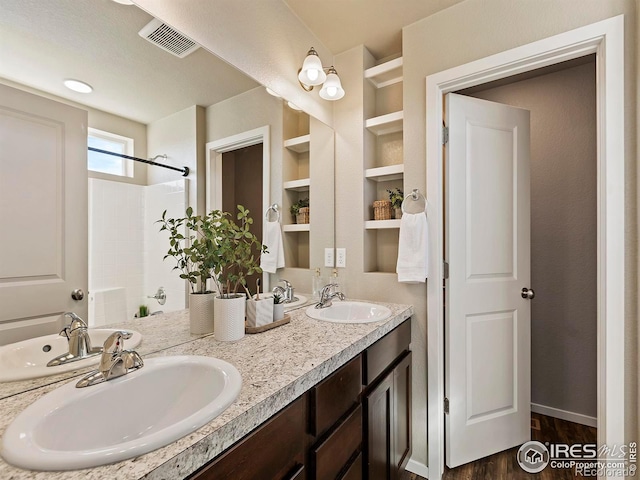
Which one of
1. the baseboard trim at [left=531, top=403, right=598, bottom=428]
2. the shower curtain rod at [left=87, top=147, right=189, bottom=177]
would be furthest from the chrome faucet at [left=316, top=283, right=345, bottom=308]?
the baseboard trim at [left=531, top=403, right=598, bottom=428]

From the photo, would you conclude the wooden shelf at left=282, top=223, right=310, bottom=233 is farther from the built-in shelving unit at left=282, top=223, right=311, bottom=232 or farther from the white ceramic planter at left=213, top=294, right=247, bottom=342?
the white ceramic planter at left=213, top=294, right=247, bottom=342

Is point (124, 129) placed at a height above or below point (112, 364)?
above

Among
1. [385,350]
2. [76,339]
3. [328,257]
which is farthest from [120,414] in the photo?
[328,257]

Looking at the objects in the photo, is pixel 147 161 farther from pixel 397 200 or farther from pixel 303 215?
pixel 397 200

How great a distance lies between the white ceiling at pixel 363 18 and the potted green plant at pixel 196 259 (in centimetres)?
138

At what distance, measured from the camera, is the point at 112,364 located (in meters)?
0.76

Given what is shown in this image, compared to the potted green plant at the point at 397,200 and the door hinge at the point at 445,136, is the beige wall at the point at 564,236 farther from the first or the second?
the potted green plant at the point at 397,200

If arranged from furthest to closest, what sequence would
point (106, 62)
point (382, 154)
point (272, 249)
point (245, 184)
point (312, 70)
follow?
point (382, 154)
point (312, 70)
point (272, 249)
point (245, 184)
point (106, 62)

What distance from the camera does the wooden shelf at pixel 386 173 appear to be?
1866mm

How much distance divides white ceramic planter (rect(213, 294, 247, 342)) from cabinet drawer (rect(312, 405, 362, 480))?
460mm

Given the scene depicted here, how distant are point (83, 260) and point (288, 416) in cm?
72

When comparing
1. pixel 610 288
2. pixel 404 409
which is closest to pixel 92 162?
pixel 404 409

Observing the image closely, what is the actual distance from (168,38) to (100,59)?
30cm

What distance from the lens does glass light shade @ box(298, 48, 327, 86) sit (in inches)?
65.7
